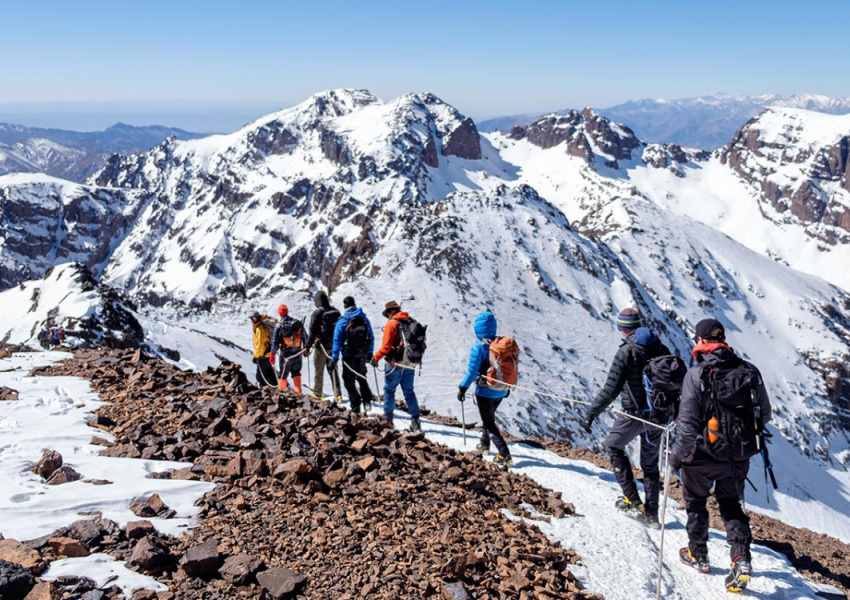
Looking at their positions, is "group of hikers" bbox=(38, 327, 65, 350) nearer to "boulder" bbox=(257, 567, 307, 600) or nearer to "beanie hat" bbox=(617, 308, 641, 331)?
"boulder" bbox=(257, 567, 307, 600)

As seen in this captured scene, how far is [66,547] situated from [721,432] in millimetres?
7147

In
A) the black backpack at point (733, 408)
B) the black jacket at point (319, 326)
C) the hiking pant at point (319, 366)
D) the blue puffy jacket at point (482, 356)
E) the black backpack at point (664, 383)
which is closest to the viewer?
the black backpack at point (733, 408)

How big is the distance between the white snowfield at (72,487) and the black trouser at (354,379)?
5235mm

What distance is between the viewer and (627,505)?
870 centimetres

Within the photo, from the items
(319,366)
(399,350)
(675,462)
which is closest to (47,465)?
(399,350)

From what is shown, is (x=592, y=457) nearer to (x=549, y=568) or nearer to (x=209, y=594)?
(x=549, y=568)

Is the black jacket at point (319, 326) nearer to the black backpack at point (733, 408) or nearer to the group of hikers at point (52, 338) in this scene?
the black backpack at point (733, 408)

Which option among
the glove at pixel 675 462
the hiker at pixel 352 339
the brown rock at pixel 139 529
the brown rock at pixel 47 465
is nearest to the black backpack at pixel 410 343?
the hiker at pixel 352 339

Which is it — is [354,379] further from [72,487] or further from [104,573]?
[104,573]

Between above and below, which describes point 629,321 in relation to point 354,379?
above

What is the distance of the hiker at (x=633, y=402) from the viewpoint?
319 inches

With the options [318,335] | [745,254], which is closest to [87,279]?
[318,335]

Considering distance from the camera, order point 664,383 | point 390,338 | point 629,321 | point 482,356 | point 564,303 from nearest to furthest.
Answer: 1. point 664,383
2. point 629,321
3. point 482,356
4. point 390,338
5. point 564,303

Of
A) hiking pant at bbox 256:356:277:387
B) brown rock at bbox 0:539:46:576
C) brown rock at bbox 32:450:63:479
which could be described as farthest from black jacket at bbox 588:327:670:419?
hiking pant at bbox 256:356:277:387
